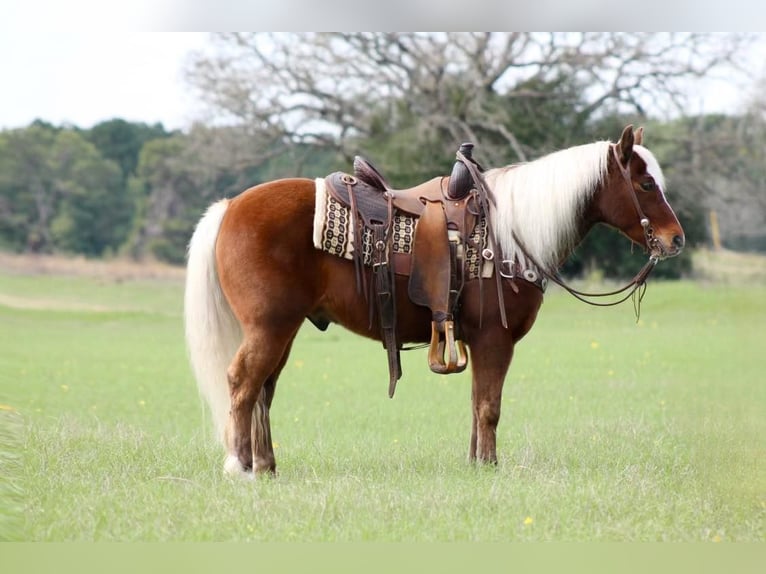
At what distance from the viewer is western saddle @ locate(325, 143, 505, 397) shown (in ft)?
17.7

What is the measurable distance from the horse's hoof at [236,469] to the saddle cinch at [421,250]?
952 mm

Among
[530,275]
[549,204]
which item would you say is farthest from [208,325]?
[549,204]

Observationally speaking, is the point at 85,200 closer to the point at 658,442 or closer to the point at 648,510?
the point at 658,442

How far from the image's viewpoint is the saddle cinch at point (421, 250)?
17.7 feet

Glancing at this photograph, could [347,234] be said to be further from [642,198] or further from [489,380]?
[642,198]

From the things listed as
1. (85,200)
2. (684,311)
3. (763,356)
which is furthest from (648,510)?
(85,200)

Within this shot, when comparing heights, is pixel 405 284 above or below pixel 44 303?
above

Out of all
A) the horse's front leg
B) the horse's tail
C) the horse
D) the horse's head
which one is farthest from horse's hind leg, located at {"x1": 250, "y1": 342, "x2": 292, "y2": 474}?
the horse's head

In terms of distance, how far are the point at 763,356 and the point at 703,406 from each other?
185cm

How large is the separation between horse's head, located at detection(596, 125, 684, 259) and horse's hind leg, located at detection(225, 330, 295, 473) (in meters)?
2.27

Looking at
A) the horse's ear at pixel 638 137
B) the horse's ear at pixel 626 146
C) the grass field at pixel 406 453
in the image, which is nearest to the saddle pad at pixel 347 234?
the horse's ear at pixel 626 146

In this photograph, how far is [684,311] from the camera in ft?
61.2

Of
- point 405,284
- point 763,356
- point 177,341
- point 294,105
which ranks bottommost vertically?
point 177,341

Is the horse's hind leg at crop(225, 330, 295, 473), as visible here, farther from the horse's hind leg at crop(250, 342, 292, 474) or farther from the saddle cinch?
the saddle cinch
